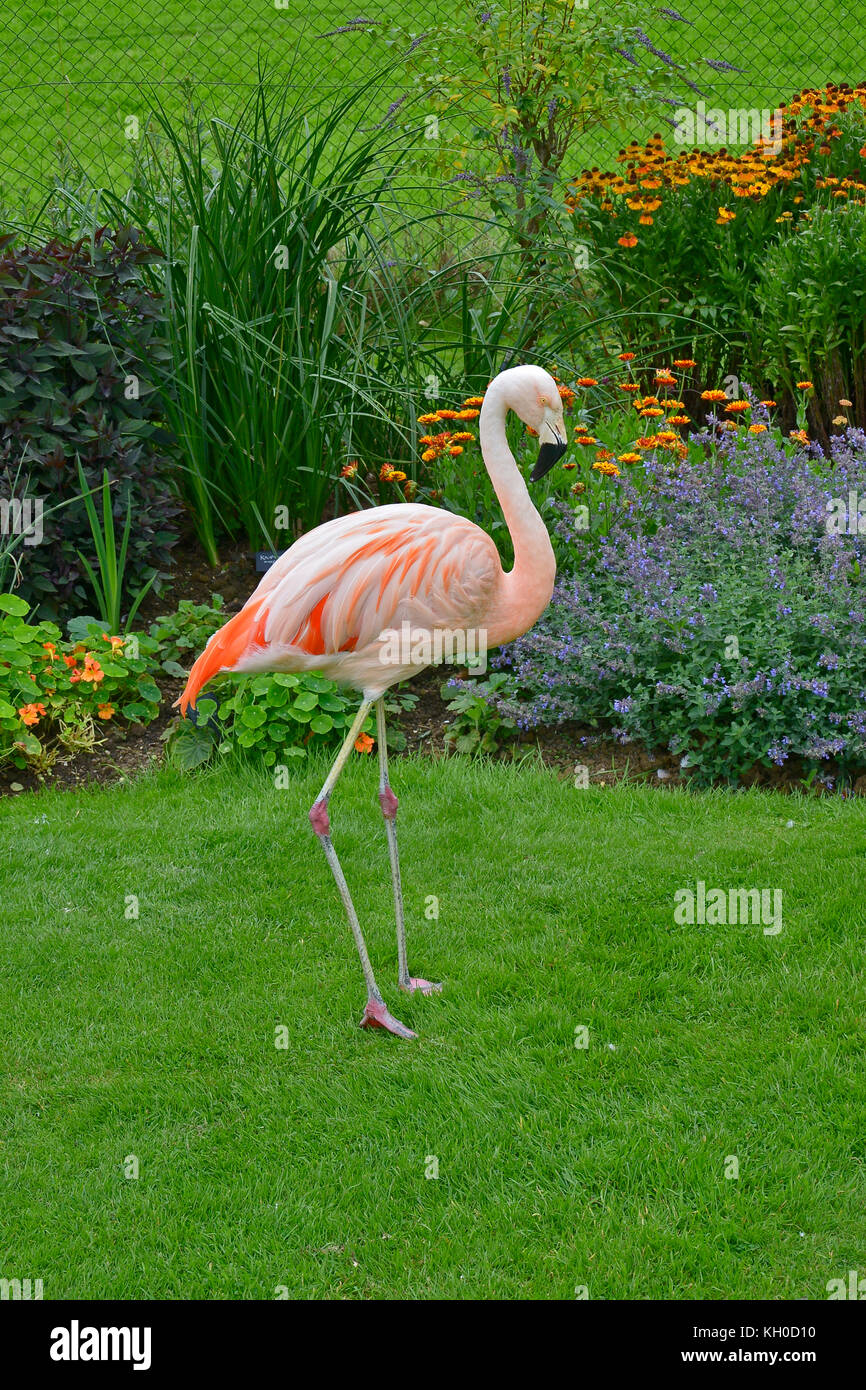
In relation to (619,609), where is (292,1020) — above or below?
below

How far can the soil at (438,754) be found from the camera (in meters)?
5.58

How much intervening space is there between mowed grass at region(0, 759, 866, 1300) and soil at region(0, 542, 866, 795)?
0.26m

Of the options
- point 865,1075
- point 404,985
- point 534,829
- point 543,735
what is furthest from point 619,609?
point 865,1075

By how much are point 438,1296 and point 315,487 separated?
4.40 meters

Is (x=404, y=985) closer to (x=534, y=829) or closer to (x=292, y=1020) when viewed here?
(x=292, y=1020)

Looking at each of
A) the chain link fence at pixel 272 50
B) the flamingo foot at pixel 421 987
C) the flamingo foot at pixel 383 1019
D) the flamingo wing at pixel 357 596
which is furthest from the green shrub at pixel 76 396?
the chain link fence at pixel 272 50

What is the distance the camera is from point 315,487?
667 cm

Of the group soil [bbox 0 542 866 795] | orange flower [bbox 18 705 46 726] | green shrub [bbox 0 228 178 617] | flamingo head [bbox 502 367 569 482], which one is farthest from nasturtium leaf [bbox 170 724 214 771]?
flamingo head [bbox 502 367 569 482]

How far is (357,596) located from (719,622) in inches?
80.0

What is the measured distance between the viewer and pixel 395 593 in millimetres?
4062

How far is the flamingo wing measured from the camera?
4.06m

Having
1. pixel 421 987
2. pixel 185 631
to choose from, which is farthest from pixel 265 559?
pixel 421 987

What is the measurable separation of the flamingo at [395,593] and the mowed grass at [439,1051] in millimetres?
A: 387

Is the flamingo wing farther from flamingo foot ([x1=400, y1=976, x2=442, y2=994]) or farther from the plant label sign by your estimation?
the plant label sign
